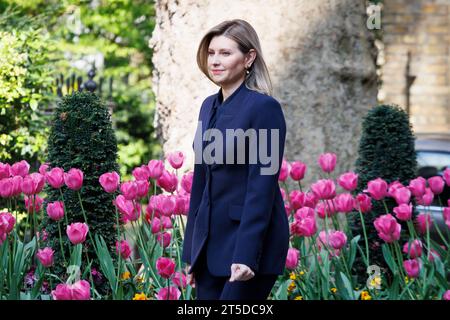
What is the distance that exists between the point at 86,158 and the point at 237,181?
1.49 m

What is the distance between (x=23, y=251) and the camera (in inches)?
161

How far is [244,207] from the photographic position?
9.30 feet

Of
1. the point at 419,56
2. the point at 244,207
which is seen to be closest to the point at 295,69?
the point at 244,207

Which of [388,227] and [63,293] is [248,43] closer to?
Answer: [63,293]

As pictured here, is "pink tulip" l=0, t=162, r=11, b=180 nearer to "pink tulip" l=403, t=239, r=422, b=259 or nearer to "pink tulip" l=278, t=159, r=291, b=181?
"pink tulip" l=278, t=159, r=291, b=181

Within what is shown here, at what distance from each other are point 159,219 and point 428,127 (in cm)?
1120

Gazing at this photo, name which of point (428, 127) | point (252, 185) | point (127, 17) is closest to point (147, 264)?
point (252, 185)

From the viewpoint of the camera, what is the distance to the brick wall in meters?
14.6

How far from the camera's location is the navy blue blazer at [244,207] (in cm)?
281

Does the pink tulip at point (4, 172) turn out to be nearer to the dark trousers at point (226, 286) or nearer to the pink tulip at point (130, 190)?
the pink tulip at point (130, 190)

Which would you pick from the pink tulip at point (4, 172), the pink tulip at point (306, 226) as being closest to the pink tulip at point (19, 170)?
the pink tulip at point (4, 172)
